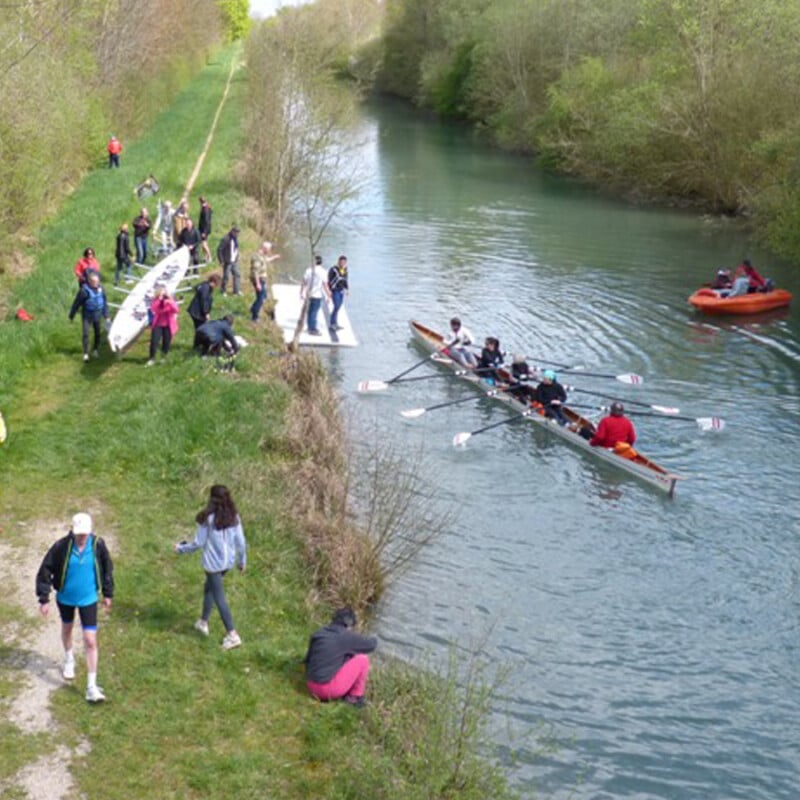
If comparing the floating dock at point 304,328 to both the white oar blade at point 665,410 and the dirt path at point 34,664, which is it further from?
the dirt path at point 34,664

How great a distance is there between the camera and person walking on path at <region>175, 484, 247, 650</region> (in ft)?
35.3

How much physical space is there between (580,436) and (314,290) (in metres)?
7.73

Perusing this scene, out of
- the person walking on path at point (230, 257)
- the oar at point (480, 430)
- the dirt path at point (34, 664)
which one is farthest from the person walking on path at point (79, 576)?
the person walking on path at point (230, 257)

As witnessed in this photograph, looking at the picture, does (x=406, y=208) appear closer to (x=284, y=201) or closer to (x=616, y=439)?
(x=284, y=201)

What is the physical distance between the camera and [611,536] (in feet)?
54.8

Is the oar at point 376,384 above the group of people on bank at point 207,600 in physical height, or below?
below

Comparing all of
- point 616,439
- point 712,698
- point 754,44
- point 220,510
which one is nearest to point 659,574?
point 712,698

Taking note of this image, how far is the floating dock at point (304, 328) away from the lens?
1000 inches

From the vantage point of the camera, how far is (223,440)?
53.8 feet

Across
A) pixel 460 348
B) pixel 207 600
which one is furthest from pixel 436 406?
pixel 207 600

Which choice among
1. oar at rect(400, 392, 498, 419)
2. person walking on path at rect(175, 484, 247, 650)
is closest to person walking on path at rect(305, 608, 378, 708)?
person walking on path at rect(175, 484, 247, 650)

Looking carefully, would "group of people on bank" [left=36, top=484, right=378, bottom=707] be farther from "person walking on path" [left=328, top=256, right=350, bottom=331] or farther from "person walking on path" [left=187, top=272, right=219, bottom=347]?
"person walking on path" [left=328, top=256, right=350, bottom=331]

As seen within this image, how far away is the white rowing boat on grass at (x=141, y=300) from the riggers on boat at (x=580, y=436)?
608cm

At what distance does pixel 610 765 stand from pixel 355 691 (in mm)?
2846
